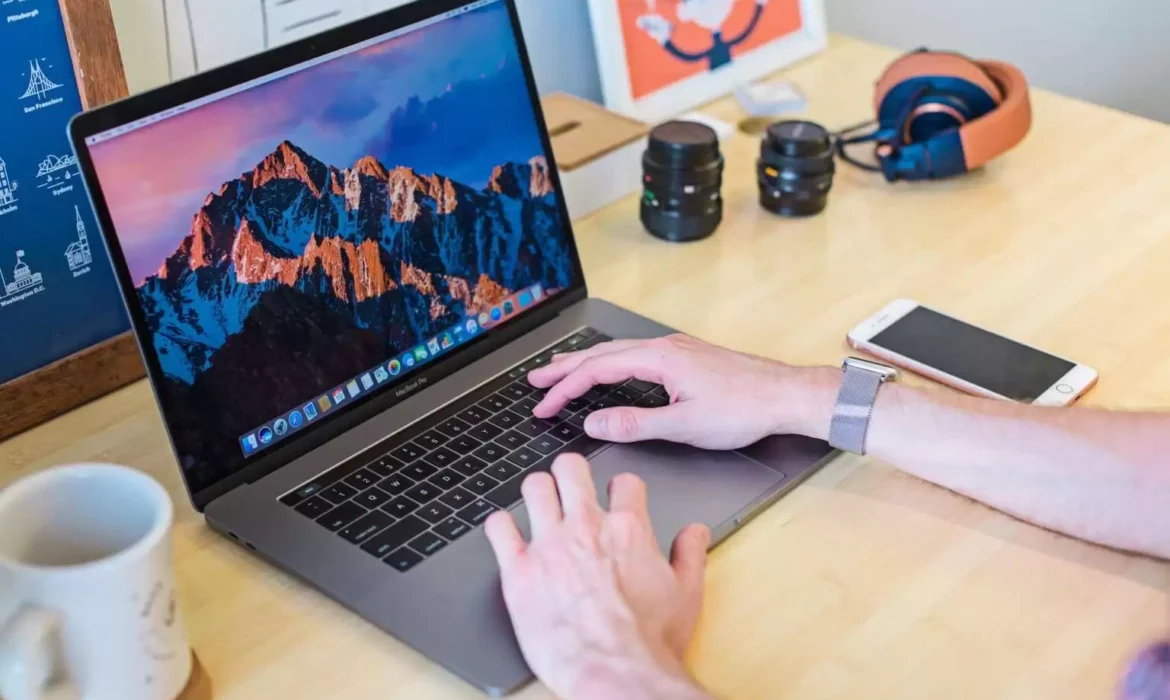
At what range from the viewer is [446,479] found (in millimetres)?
898

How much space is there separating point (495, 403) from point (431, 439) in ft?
0.23

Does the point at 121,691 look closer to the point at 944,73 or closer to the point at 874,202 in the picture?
the point at 874,202

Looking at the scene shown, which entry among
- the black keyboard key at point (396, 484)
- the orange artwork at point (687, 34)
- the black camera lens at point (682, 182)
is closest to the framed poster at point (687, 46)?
the orange artwork at point (687, 34)

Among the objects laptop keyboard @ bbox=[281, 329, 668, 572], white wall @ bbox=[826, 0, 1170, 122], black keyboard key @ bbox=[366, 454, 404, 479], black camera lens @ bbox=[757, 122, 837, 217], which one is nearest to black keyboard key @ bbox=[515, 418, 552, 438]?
laptop keyboard @ bbox=[281, 329, 668, 572]

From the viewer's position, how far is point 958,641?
0.79m

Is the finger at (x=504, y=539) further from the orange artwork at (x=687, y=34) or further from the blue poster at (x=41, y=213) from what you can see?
the orange artwork at (x=687, y=34)

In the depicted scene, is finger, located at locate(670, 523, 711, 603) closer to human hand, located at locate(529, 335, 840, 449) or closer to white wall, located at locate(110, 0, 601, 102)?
human hand, located at locate(529, 335, 840, 449)

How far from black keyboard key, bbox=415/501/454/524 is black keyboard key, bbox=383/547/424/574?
3 centimetres

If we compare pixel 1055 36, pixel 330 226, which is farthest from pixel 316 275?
pixel 1055 36

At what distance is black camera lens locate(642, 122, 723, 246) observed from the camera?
48.3 inches

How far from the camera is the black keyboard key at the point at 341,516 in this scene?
0.86 m

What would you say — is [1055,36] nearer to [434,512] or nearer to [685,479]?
[685,479]

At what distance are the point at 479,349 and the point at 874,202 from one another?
0.55m

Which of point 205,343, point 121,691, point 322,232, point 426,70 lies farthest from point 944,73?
point 121,691
